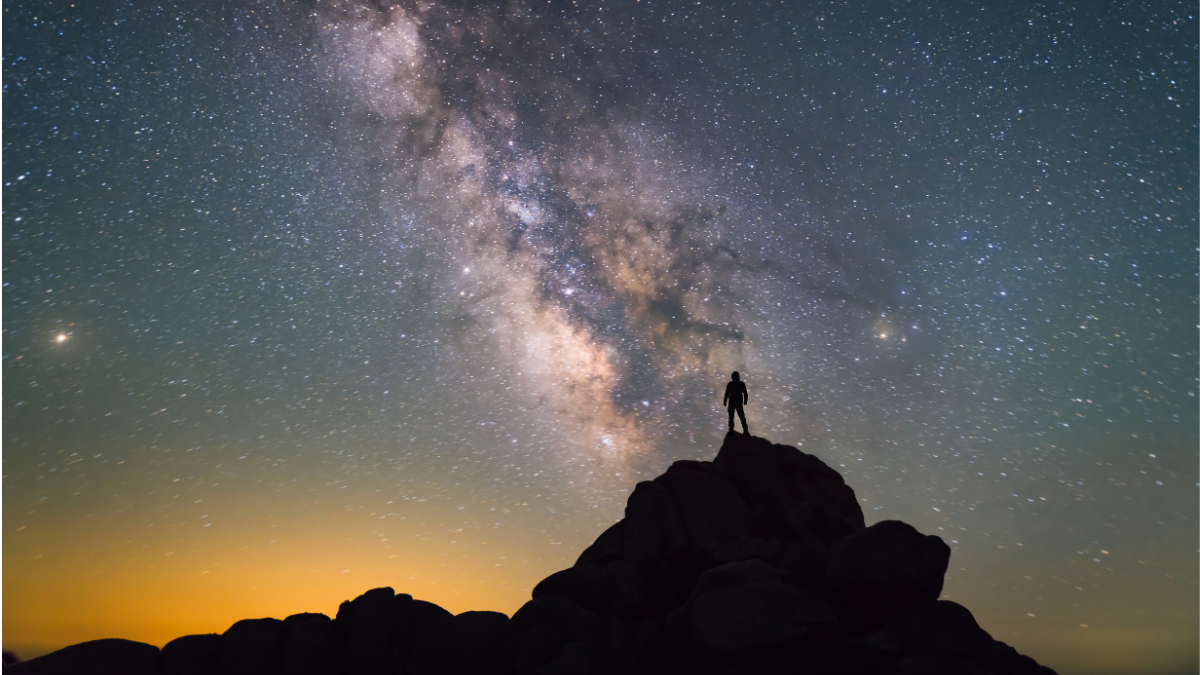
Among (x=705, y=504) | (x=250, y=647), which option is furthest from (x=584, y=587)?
(x=250, y=647)

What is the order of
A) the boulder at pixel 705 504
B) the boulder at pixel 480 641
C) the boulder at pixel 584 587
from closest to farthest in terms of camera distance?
the boulder at pixel 480 641, the boulder at pixel 584 587, the boulder at pixel 705 504

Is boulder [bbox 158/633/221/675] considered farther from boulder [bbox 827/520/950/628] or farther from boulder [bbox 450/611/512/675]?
boulder [bbox 827/520/950/628]

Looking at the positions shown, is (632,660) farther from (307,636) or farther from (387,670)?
(307,636)

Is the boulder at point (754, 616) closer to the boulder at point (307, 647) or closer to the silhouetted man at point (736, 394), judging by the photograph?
the silhouetted man at point (736, 394)

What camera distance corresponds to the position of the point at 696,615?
57.3 ft

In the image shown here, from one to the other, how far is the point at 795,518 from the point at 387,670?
14681 millimetres

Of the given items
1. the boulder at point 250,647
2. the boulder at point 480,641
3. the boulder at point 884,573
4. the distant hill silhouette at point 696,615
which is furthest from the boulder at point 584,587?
the boulder at point 250,647

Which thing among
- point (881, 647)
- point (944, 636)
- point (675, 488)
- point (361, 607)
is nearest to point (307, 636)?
point (361, 607)

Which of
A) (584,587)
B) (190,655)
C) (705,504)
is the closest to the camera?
(190,655)

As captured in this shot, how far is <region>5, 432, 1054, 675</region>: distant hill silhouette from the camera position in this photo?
16.9 m

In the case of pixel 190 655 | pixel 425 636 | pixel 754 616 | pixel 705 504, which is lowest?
pixel 190 655

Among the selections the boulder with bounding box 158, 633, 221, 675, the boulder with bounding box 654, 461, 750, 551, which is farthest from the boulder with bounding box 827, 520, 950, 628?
the boulder with bounding box 158, 633, 221, 675

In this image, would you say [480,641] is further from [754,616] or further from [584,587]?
[754,616]

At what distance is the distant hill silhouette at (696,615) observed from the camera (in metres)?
16.9
